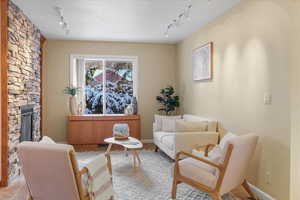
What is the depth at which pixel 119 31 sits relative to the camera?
516 cm

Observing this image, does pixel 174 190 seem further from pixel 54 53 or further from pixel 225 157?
pixel 54 53

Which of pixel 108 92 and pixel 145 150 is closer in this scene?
pixel 145 150

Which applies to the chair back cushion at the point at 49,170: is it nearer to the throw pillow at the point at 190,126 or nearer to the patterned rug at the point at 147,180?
the patterned rug at the point at 147,180

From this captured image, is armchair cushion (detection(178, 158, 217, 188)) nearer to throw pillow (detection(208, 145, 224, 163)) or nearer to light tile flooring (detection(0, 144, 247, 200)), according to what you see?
throw pillow (detection(208, 145, 224, 163))

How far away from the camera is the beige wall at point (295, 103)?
253cm

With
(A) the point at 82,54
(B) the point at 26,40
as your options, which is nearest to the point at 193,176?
(B) the point at 26,40

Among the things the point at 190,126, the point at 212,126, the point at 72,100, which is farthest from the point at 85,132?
the point at 212,126

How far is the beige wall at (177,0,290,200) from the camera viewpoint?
266cm

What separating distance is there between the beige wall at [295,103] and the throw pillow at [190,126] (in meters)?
1.75

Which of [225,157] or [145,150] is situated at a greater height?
[225,157]

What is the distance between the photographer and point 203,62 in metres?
4.76

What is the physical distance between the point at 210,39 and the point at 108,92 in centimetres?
298

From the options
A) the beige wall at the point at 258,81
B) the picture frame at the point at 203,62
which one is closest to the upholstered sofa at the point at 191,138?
the beige wall at the point at 258,81

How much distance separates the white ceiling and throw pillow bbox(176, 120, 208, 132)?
1.77 meters
